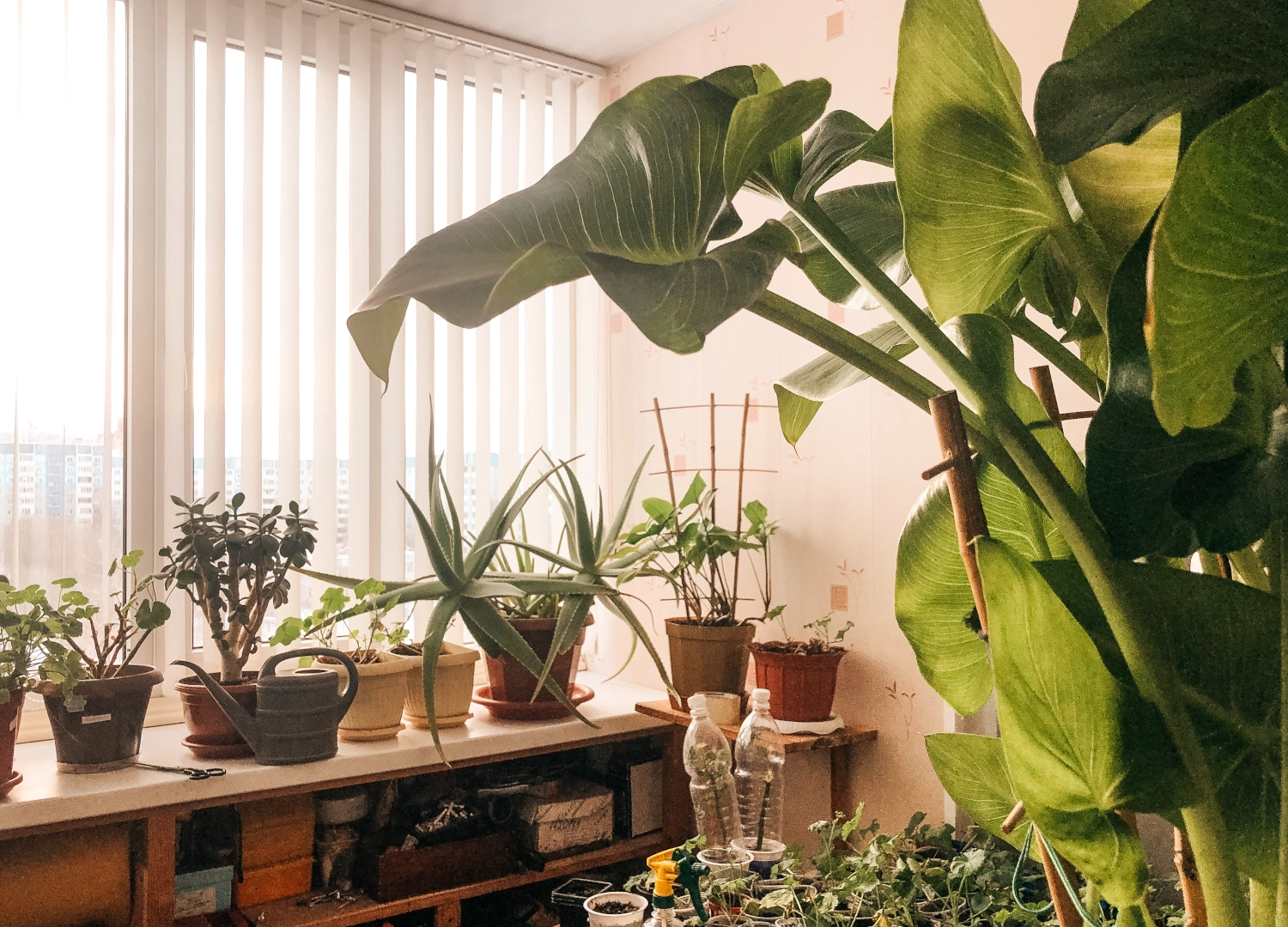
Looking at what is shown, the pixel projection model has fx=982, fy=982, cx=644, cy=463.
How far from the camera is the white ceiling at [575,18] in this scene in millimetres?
2414

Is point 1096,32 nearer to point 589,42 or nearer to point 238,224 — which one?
point 238,224

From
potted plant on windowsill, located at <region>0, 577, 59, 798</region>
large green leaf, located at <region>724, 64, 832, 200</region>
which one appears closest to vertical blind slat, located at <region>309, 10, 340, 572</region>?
potted plant on windowsill, located at <region>0, 577, 59, 798</region>

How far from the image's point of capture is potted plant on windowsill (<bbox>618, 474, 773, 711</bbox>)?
2.02 meters

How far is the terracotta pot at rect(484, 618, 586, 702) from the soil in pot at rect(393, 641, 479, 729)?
0.23 feet

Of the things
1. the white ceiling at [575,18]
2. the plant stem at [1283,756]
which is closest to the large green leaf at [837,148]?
the plant stem at [1283,756]

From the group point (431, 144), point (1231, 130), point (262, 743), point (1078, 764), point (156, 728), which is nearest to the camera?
point (1231, 130)

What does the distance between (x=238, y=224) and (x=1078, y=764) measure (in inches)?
A: 86.3

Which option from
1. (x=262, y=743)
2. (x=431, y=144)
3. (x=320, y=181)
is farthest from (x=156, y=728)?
(x=431, y=144)

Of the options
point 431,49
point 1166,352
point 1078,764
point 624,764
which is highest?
point 431,49

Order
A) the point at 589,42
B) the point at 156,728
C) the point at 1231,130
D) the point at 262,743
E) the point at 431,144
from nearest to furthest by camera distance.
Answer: the point at 1231,130
the point at 262,743
the point at 156,728
the point at 431,144
the point at 589,42

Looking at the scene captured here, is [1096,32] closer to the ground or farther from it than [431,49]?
closer to the ground

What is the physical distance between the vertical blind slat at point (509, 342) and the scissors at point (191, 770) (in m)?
1.05

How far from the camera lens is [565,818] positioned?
2.09m

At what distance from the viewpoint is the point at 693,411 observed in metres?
2.51
